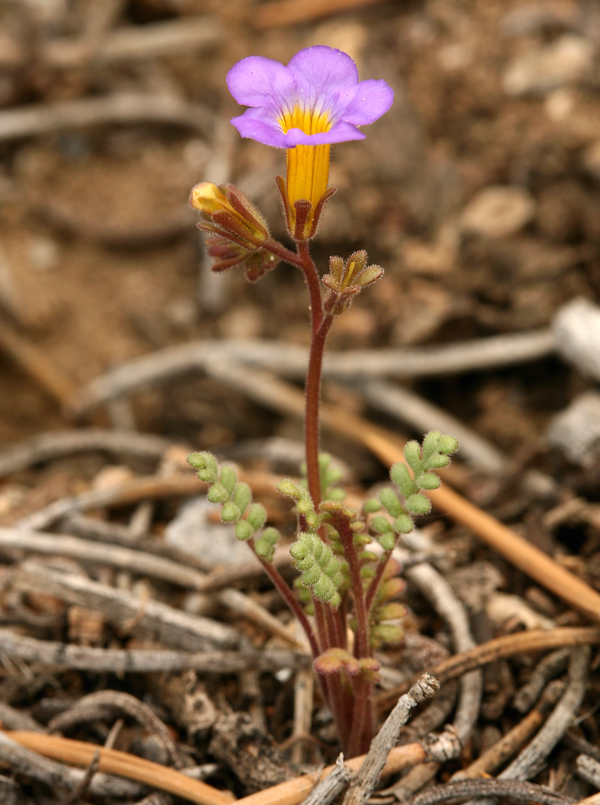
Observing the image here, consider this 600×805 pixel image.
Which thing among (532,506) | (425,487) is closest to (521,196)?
(532,506)

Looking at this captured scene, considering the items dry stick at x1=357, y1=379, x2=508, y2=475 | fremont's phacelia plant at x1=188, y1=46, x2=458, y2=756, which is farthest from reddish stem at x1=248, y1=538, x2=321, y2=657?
dry stick at x1=357, y1=379, x2=508, y2=475

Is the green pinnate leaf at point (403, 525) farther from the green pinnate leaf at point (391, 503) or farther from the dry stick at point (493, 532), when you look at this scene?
the dry stick at point (493, 532)

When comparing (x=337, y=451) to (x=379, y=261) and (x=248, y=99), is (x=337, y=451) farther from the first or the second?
(x=248, y=99)

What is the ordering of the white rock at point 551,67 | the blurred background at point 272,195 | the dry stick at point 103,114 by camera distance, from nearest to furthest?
the blurred background at point 272,195
the white rock at point 551,67
the dry stick at point 103,114

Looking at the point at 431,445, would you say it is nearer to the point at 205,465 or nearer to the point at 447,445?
the point at 447,445

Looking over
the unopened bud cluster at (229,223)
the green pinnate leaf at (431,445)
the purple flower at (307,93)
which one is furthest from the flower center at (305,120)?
the green pinnate leaf at (431,445)

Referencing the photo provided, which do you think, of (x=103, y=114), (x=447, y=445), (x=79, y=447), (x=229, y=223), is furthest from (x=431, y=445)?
(x=103, y=114)
